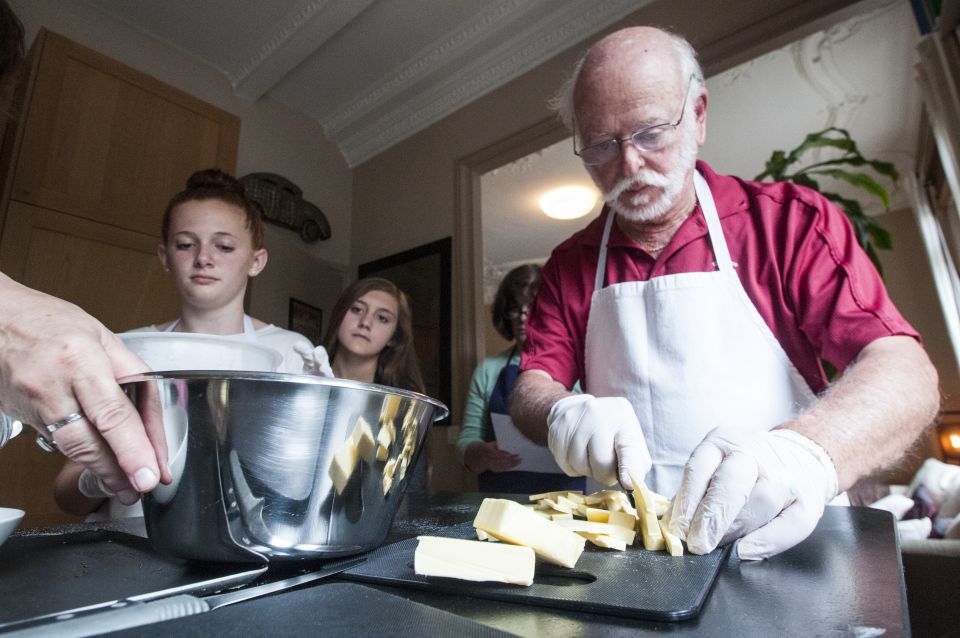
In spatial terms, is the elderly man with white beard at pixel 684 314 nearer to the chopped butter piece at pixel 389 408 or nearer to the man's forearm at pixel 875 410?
the man's forearm at pixel 875 410

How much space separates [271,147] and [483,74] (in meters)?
1.41

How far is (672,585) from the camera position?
41 cm

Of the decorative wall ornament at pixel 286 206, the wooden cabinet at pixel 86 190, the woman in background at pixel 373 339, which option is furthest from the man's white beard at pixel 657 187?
the decorative wall ornament at pixel 286 206

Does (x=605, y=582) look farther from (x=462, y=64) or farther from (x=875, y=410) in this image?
(x=462, y=64)

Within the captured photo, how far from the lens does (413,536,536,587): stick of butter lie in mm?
407

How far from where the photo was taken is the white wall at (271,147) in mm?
2660

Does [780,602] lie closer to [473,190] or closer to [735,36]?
[735,36]

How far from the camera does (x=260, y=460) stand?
0.44 metres

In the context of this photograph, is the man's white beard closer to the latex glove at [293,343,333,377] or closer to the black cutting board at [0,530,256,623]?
the latex glove at [293,343,333,377]

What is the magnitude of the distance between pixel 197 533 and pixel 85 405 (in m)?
0.14

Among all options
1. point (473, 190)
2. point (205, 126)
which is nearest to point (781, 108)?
point (473, 190)

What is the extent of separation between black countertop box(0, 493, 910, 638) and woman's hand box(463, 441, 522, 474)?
1.50 metres

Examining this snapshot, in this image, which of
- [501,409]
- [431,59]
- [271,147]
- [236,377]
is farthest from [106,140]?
[236,377]

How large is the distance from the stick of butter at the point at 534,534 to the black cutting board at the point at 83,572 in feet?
0.68
